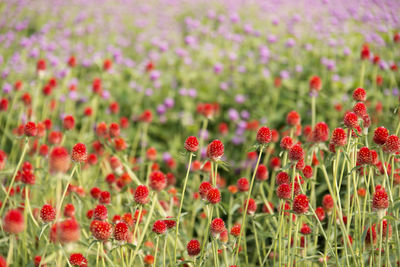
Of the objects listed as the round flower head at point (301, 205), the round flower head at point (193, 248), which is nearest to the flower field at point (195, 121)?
the round flower head at point (301, 205)

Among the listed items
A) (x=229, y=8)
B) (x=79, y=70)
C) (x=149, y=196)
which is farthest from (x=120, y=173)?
(x=229, y=8)

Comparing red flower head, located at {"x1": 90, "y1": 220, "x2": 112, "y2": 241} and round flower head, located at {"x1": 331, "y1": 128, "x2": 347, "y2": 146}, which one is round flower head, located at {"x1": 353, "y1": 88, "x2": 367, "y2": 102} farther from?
red flower head, located at {"x1": 90, "y1": 220, "x2": 112, "y2": 241}

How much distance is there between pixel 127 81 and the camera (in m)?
5.33

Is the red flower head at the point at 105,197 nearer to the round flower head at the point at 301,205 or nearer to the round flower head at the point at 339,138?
the round flower head at the point at 301,205

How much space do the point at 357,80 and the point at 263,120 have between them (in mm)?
1319

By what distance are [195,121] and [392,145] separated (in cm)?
293

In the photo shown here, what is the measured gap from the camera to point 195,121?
4.50 metres

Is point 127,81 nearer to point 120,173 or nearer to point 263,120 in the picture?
point 263,120

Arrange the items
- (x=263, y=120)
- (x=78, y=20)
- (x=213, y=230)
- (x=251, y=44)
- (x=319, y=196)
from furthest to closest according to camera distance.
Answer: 1. (x=78, y=20)
2. (x=251, y=44)
3. (x=263, y=120)
4. (x=319, y=196)
5. (x=213, y=230)

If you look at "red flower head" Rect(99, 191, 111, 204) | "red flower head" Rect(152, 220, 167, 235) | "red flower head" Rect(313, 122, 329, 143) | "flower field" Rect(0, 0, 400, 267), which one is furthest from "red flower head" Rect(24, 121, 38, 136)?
A: "red flower head" Rect(313, 122, 329, 143)

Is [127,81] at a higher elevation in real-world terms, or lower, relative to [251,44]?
lower

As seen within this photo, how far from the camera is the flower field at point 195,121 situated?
2.01 meters

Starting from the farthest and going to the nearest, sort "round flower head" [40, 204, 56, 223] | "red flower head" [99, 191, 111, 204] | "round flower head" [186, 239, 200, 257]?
1. "red flower head" [99, 191, 111, 204]
2. "round flower head" [186, 239, 200, 257]
3. "round flower head" [40, 204, 56, 223]

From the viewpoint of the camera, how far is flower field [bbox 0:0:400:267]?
79.1 inches
